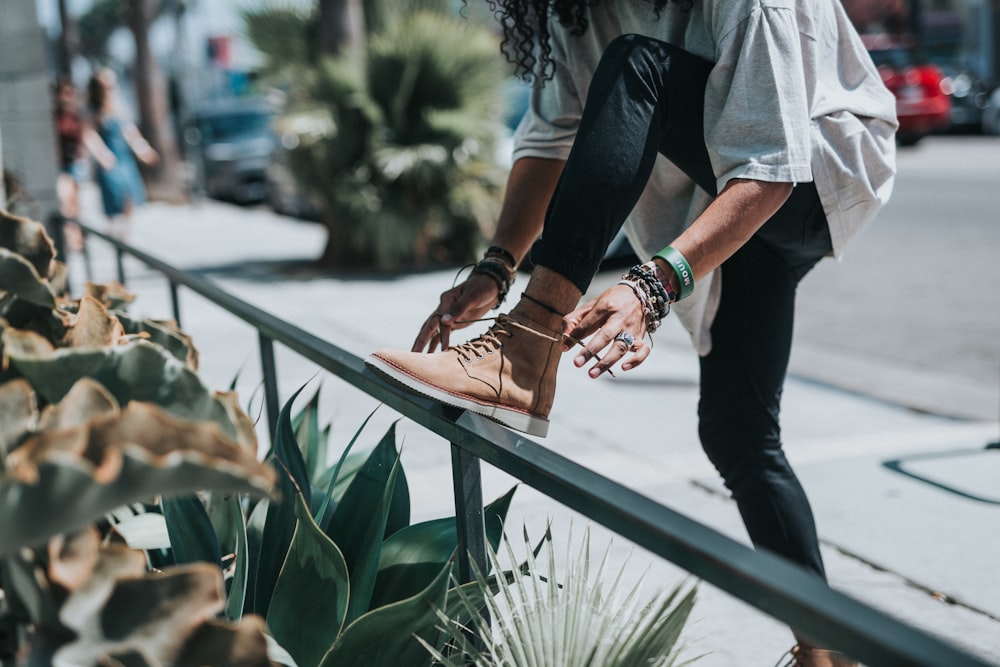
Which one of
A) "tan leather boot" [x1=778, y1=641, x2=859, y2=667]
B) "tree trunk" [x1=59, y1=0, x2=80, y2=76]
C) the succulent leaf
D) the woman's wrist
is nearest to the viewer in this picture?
the succulent leaf

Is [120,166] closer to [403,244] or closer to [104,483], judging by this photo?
[403,244]

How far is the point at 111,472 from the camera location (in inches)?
33.4

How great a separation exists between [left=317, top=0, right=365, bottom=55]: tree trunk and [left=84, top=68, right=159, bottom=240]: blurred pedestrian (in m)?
2.75

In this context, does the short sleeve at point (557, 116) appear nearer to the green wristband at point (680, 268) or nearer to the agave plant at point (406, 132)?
the green wristband at point (680, 268)

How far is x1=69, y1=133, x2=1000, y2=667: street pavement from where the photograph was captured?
268 cm

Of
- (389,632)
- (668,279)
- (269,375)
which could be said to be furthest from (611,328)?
(269,375)

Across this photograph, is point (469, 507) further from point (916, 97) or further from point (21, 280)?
point (916, 97)

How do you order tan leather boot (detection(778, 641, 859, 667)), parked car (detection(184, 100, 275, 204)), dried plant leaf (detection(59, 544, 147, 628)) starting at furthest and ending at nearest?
parked car (detection(184, 100, 275, 204)) < tan leather boot (detection(778, 641, 859, 667)) < dried plant leaf (detection(59, 544, 147, 628))

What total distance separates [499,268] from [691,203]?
381 millimetres

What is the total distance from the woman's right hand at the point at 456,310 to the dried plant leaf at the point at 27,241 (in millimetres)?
634

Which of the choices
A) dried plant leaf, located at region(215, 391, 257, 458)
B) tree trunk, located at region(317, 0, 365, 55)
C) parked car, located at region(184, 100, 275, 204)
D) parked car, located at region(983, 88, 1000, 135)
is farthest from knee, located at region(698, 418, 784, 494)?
parked car, located at region(983, 88, 1000, 135)

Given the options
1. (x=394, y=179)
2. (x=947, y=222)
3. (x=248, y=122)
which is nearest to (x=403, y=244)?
(x=394, y=179)

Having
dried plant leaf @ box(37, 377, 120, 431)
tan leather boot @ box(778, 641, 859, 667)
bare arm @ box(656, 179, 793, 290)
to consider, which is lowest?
tan leather boot @ box(778, 641, 859, 667)

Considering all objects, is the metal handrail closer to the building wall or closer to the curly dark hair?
the curly dark hair
